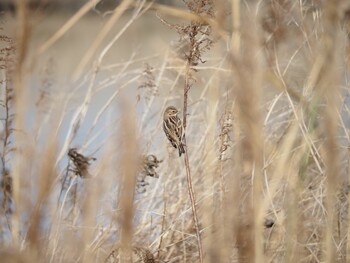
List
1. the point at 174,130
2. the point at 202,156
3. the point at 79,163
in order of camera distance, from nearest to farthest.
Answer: the point at 174,130, the point at 79,163, the point at 202,156

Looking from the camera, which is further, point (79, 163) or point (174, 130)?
point (79, 163)

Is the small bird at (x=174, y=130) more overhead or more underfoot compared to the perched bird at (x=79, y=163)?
more underfoot

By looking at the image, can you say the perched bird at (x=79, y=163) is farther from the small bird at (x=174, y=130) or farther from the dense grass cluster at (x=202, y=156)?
the small bird at (x=174, y=130)

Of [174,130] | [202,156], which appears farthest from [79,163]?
[202,156]

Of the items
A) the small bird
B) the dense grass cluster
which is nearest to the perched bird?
the dense grass cluster

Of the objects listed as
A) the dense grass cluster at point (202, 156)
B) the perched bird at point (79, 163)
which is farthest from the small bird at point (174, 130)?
the perched bird at point (79, 163)

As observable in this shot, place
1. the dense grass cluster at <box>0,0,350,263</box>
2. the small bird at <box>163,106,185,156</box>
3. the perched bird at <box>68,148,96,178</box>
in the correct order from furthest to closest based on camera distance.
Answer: the perched bird at <box>68,148,96,178</box>
the small bird at <box>163,106,185,156</box>
the dense grass cluster at <box>0,0,350,263</box>

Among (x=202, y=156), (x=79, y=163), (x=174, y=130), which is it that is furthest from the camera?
(x=202, y=156)

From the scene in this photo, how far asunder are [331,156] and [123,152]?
0.26m

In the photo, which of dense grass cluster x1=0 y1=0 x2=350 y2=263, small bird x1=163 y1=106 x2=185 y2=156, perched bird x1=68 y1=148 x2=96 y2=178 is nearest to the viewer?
dense grass cluster x1=0 y1=0 x2=350 y2=263

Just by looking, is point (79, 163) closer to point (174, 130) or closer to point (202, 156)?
point (174, 130)

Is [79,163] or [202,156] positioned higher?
[202,156]

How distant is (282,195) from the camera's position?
6.52ft

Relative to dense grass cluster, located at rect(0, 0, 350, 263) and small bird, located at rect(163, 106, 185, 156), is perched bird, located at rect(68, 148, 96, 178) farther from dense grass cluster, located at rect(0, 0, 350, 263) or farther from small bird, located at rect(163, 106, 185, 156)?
small bird, located at rect(163, 106, 185, 156)
